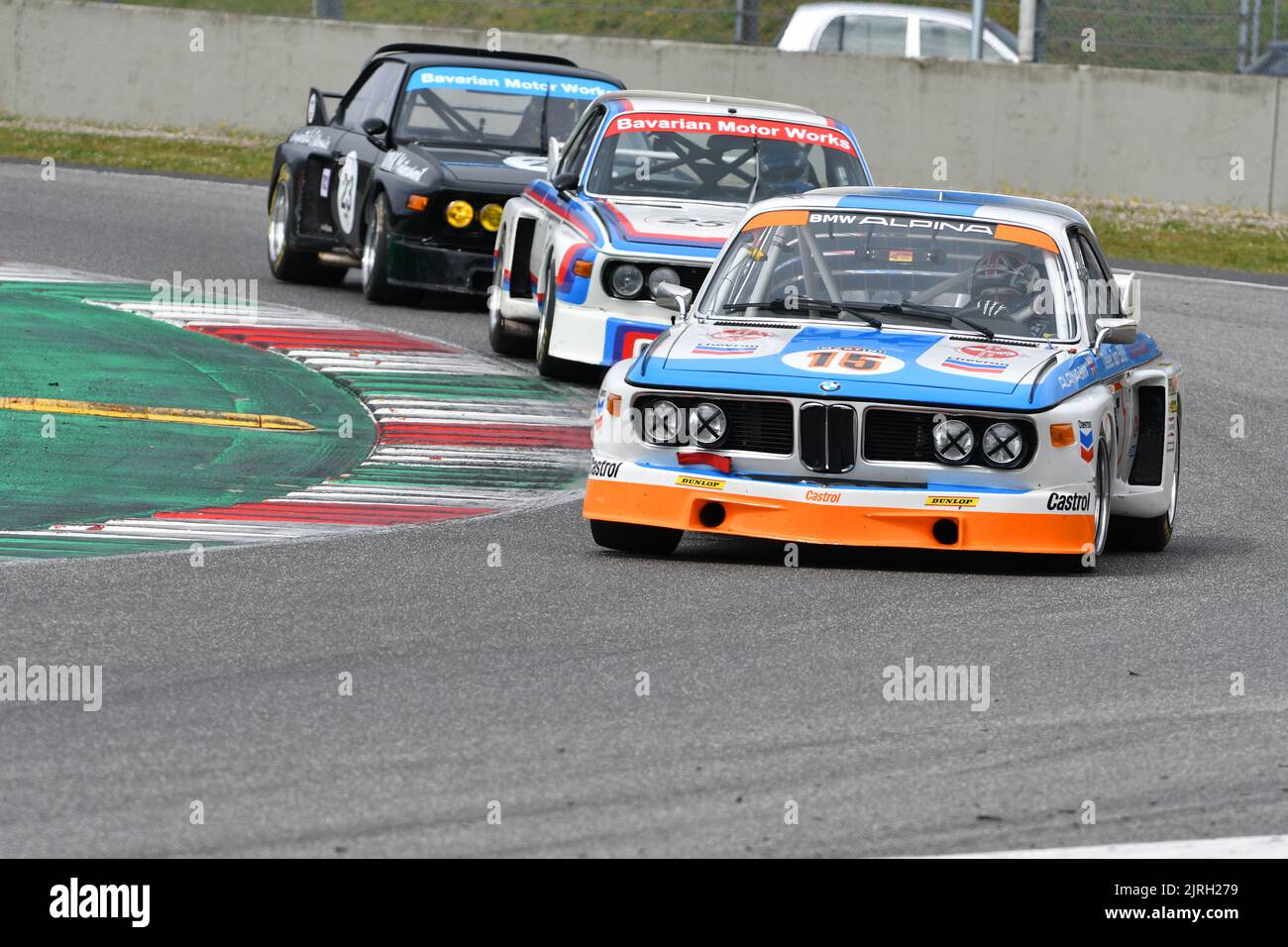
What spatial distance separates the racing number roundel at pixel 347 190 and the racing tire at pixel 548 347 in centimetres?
287

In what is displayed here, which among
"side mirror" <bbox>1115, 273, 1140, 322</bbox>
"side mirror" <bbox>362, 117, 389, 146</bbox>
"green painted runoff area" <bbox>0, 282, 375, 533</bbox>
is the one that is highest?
"side mirror" <bbox>362, 117, 389, 146</bbox>

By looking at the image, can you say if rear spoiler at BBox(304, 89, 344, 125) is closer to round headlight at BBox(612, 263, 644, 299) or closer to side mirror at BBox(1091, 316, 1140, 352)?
round headlight at BBox(612, 263, 644, 299)

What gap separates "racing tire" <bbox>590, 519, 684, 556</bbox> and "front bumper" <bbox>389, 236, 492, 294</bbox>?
21.7 ft

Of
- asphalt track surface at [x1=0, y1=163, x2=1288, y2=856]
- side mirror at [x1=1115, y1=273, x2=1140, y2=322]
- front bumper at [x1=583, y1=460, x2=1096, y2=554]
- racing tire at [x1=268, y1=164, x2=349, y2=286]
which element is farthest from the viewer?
racing tire at [x1=268, y1=164, x2=349, y2=286]

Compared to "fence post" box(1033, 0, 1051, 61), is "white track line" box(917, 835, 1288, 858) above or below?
below

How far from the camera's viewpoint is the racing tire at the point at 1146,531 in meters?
9.13

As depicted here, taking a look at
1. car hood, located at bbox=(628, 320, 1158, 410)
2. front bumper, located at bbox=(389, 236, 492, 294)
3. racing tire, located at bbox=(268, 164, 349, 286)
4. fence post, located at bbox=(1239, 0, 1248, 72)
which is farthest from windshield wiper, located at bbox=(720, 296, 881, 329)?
fence post, located at bbox=(1239, 0, 1248, 72)

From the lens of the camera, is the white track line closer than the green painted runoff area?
Yes

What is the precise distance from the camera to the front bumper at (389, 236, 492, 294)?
1489cm

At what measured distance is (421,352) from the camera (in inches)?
537

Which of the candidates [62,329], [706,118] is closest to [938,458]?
[706,118]
